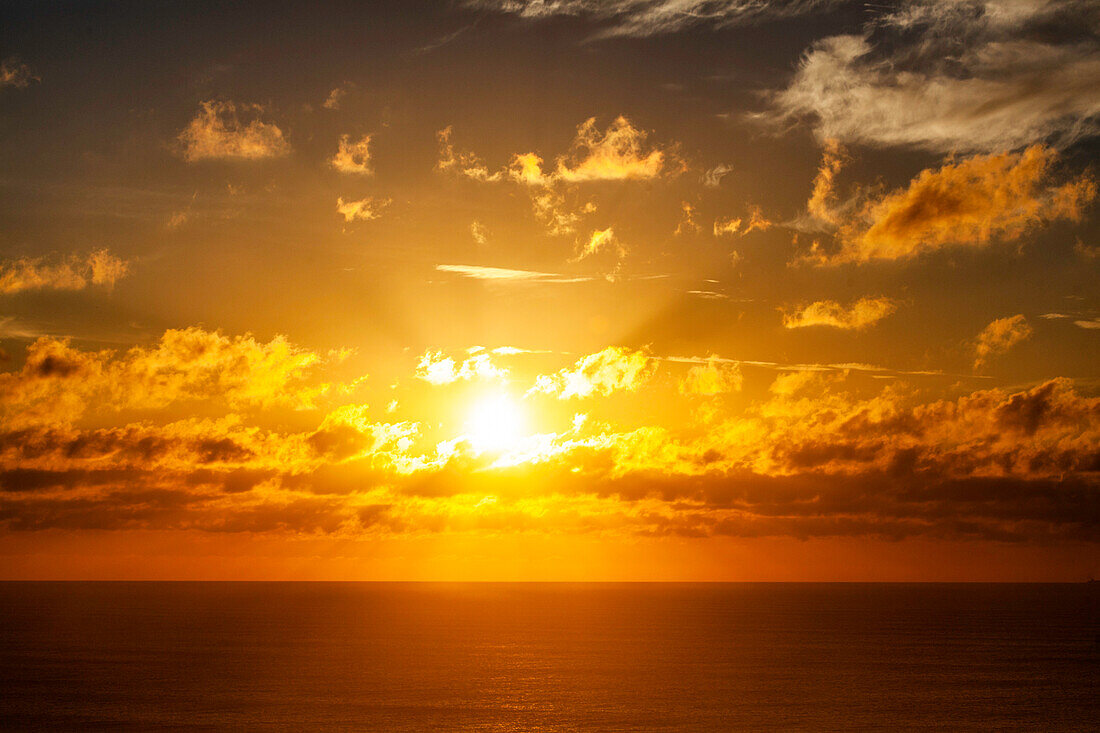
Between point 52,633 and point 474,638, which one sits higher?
point 52,633

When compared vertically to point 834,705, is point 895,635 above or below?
above

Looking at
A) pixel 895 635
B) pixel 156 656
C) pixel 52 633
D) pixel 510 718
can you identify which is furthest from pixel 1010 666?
pixel 52 633

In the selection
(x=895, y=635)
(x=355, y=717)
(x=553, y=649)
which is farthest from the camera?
(x=895, y=635)

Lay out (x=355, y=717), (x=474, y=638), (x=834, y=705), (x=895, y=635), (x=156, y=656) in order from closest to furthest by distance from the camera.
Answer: (x=355, y=717) → (x=834, y=705) → (x=156, y=656) → (x=474, y=638) → (x=895, y=635)

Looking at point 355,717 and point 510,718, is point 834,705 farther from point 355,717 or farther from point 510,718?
point 355,717

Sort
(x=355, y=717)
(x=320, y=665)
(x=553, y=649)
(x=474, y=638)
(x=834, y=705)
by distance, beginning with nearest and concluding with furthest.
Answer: (x=355, y=717) < (x=834, y=705) < (x=320, y=665) < (x=553, y=649) < (x=474, y=638)

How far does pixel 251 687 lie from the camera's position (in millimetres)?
105500

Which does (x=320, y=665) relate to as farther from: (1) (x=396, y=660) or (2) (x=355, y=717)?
(2) (x=355, y=717)

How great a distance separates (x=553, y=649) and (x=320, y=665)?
150 ft

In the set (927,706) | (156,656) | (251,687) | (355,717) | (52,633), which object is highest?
(52,633)

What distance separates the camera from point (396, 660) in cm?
13575

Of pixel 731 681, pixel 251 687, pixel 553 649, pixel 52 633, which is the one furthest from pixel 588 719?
pixel 52 633

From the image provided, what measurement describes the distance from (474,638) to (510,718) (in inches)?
3704

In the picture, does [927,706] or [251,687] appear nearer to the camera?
[927,706]
